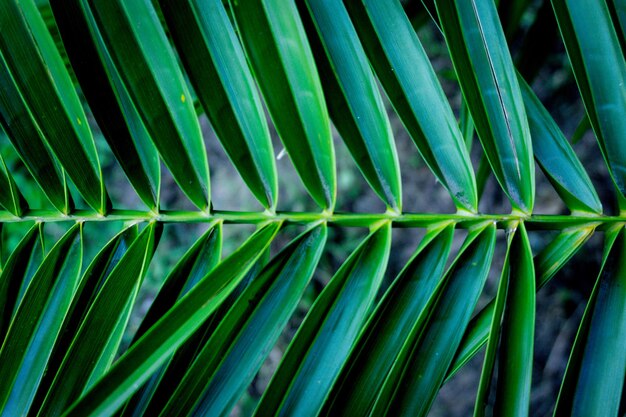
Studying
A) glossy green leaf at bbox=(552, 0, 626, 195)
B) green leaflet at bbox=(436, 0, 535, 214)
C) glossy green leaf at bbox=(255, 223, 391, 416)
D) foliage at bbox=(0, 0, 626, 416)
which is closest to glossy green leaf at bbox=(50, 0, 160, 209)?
foliage at bbox=(0, 0, 626, 416)

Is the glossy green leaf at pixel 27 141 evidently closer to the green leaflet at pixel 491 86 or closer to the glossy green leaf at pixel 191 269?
the glossy green leaf at pixel 191 269

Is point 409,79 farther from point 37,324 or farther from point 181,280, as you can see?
point 37,324

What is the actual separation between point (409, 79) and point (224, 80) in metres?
0.18

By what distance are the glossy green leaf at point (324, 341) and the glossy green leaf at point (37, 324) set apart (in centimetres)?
25

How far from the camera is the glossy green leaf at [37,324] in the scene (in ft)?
1.79

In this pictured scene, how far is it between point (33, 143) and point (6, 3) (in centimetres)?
14

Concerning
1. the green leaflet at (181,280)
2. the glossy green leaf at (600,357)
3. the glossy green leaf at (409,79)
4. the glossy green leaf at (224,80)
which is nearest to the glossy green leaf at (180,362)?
the green leaflet at (181,280)

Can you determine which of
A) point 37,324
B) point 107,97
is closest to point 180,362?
point 37,324

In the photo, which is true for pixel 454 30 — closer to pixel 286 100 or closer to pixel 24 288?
pixel 286 100

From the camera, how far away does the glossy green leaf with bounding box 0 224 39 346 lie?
24.1 inches

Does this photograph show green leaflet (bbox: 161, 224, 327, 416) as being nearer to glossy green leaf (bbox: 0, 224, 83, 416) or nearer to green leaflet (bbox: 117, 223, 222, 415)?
green leaflet (bbox: 117, 223, 222, 415)

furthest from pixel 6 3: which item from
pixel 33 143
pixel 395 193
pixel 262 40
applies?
pixel 395 193

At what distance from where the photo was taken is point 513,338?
19.1 inches

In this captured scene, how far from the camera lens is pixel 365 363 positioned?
19.4 inches
